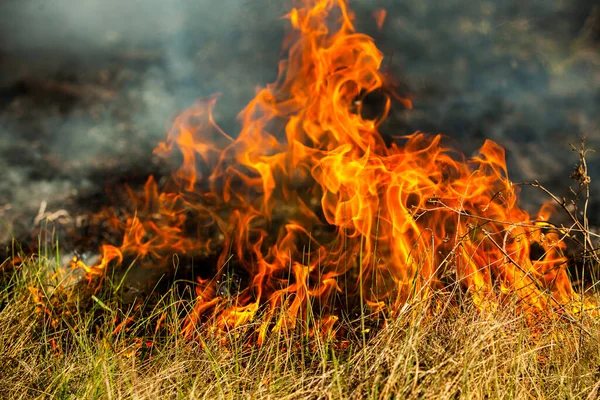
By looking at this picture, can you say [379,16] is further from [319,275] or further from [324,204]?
[319,275]

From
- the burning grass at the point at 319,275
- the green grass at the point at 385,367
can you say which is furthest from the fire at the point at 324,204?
the green grass at the point at 385,367

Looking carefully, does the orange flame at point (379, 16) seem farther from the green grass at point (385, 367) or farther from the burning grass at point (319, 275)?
the green grass at point (385, 367)

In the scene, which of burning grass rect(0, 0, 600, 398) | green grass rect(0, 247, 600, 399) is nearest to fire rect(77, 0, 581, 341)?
burning grass rect(0, 0, 600, 398)

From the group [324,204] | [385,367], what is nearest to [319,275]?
[324,204]

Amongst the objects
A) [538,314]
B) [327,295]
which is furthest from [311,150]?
[538,314]

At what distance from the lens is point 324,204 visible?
3.73m

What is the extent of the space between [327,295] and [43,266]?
1870 millimetres

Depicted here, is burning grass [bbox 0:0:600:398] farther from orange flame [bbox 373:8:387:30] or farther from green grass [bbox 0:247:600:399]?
orange flame [bbox 373:8:387:30]

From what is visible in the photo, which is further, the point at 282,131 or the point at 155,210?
the point at 155,210

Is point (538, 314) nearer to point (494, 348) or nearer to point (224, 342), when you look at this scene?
point (494, 348)

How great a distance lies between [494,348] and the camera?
6.60ft

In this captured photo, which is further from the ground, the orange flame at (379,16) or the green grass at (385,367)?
the orange flame at (379,16)

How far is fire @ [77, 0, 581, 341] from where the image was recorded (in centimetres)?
329

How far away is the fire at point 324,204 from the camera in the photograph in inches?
130
